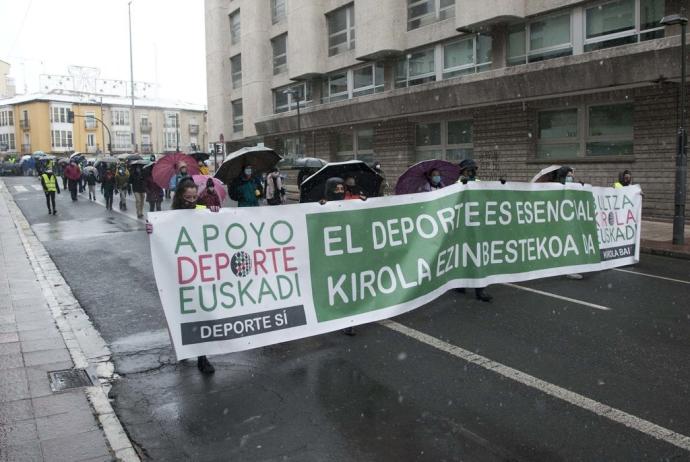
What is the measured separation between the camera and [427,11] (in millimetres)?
26219

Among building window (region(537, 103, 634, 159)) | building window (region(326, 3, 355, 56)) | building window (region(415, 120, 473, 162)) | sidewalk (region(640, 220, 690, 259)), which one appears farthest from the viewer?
building window (region(326, 3, 355, 56))

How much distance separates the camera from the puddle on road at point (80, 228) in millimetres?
15627

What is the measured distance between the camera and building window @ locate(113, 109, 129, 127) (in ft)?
296

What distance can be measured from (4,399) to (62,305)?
142 inches

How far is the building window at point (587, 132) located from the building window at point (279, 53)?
20798 millimetres

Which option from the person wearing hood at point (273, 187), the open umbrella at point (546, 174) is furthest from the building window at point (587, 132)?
the open umbrella at point (546, 174)

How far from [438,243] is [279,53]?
3405 centimetres

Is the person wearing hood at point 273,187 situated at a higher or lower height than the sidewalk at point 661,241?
higher

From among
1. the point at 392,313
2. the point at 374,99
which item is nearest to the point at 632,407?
the point at 392,313

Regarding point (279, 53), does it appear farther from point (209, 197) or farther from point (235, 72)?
point (209, 197)

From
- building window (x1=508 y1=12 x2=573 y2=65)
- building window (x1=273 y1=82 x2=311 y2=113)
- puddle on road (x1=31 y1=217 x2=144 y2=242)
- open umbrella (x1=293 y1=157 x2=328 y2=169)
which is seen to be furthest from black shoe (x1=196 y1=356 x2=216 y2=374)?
building window (x1=273 y1=82 x2=311 y2=113)

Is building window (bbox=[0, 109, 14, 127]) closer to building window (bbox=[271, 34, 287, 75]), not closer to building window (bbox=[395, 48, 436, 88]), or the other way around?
building window (bbox=[271, 34, 287, 75])

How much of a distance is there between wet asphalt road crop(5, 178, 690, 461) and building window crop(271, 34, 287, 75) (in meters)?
32.0

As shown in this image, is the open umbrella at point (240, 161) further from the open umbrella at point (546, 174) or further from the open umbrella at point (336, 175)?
the open umbrella at point (546, 174)
